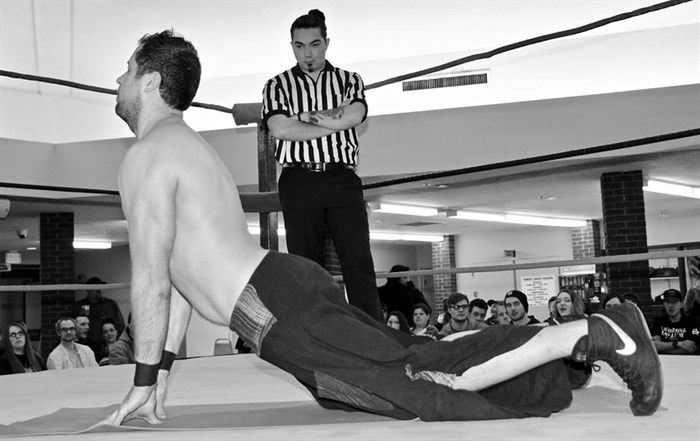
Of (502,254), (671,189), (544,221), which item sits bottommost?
(502,254)

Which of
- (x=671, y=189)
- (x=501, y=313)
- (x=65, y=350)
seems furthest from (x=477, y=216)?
(x=65, y=350)

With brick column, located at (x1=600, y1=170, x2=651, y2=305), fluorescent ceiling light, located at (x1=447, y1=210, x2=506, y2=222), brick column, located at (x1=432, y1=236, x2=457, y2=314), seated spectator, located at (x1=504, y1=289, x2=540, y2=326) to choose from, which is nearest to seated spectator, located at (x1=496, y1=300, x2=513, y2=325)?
brick column, located at (x1=600, y1=170, x2=651, y2=305)

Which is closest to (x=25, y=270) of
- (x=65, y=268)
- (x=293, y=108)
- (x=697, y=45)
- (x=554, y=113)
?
(x=65, y=268)

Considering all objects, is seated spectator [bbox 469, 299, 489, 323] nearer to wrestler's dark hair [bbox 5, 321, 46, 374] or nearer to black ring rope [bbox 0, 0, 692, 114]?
wrestler's dark hair [bbox 5, 321, 46, 374]

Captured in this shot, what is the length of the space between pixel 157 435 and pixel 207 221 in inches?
15.2

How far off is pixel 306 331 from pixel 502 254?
1397 cm

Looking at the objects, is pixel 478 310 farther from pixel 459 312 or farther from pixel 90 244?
pixel 90 244

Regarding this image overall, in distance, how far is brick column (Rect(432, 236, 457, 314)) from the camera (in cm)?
1527

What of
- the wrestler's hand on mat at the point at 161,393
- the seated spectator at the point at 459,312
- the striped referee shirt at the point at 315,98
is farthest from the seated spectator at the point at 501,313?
the wrestler's hand on mat at the point at 161,393

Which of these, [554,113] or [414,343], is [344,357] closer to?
[414,343]

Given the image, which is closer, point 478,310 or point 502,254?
point 478,310

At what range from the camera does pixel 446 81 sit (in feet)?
21.2

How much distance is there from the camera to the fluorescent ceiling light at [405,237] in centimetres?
1464

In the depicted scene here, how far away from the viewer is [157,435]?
1389 millimetres
